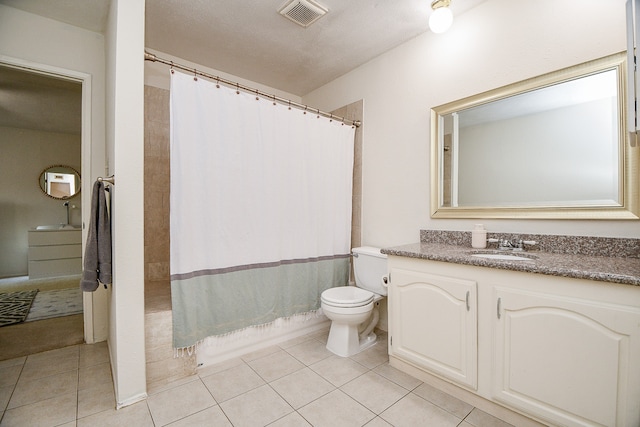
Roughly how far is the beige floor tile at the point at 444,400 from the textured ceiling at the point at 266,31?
240 cm

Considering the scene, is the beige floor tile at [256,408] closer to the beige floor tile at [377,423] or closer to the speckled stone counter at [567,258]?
the beige floor tile at [377,423]

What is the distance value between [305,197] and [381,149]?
0.81 metres

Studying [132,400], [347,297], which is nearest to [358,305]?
[347,297]

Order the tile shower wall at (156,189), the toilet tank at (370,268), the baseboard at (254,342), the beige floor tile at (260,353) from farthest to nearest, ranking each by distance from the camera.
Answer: the tile shower wall at (156,189)
the toilet tank at (370,268)
the beige floor tile at (260,353)
the baseboard at (254,342)

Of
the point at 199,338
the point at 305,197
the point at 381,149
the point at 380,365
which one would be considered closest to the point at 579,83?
the point at 381,149

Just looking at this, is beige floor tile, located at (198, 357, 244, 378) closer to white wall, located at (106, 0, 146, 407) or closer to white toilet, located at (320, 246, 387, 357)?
white wall, located at (106, 0, 146, 407)

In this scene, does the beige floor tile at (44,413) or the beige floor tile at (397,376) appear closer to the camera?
the beige floor tile at (44,413)

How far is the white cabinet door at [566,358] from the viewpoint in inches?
41.9

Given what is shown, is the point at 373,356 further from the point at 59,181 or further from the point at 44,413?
the point at 59,181

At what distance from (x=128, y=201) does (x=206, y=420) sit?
1.19m

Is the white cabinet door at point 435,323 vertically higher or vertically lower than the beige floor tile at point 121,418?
higher

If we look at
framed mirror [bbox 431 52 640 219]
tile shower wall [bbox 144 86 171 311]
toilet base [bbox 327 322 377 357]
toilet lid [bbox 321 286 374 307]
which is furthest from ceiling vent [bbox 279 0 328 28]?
toilet base [bbox 327 322 377 357]

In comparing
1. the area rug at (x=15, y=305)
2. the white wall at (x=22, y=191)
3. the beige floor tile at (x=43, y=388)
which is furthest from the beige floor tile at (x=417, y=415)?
the white wall at (x=22, y=191)

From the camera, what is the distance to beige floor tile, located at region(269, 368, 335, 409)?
157 cm
